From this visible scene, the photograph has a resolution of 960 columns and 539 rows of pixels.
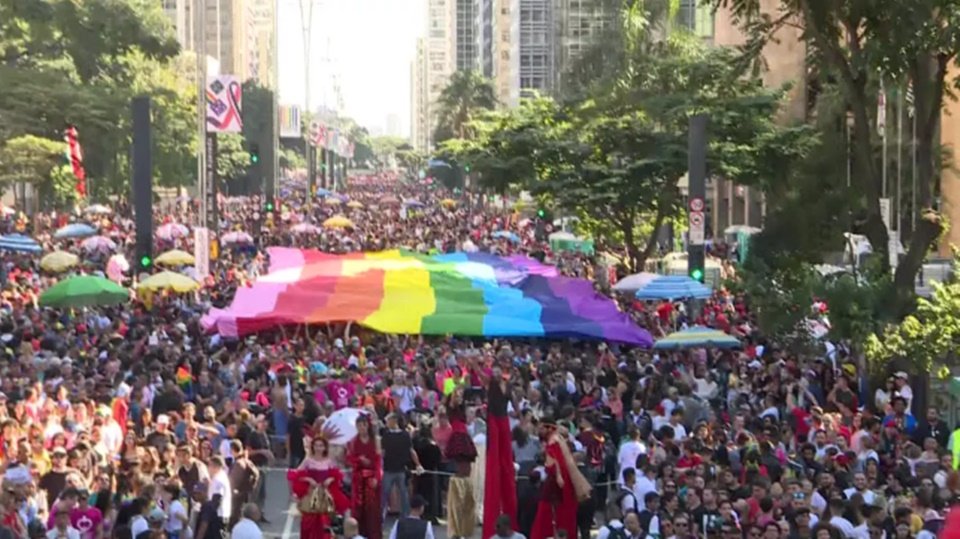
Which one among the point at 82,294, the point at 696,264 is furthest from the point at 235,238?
the point at 696,264

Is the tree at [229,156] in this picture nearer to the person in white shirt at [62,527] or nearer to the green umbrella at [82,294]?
the green umbrella at [82,294]

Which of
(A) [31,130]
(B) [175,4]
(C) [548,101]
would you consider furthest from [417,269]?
(B) [175,4]

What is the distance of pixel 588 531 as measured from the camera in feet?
55.3

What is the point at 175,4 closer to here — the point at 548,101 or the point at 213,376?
the point at 548,101

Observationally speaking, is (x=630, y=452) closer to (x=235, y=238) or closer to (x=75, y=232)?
(x=75, y=232)

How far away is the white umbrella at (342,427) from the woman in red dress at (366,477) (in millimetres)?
133

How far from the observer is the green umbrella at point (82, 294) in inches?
1153

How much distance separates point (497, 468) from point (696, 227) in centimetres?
1585

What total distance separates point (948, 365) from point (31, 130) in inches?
1550

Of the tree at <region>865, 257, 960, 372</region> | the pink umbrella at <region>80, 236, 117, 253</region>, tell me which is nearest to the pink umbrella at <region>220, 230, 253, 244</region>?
the pink umbrella at <region>80, 236, 117, 253</region>

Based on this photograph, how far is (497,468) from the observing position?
15805 millimetres

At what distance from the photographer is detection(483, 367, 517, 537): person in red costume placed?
51.9ft

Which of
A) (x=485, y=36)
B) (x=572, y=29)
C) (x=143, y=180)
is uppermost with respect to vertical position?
(x=485, y=36)

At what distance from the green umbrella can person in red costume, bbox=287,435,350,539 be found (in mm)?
14335
